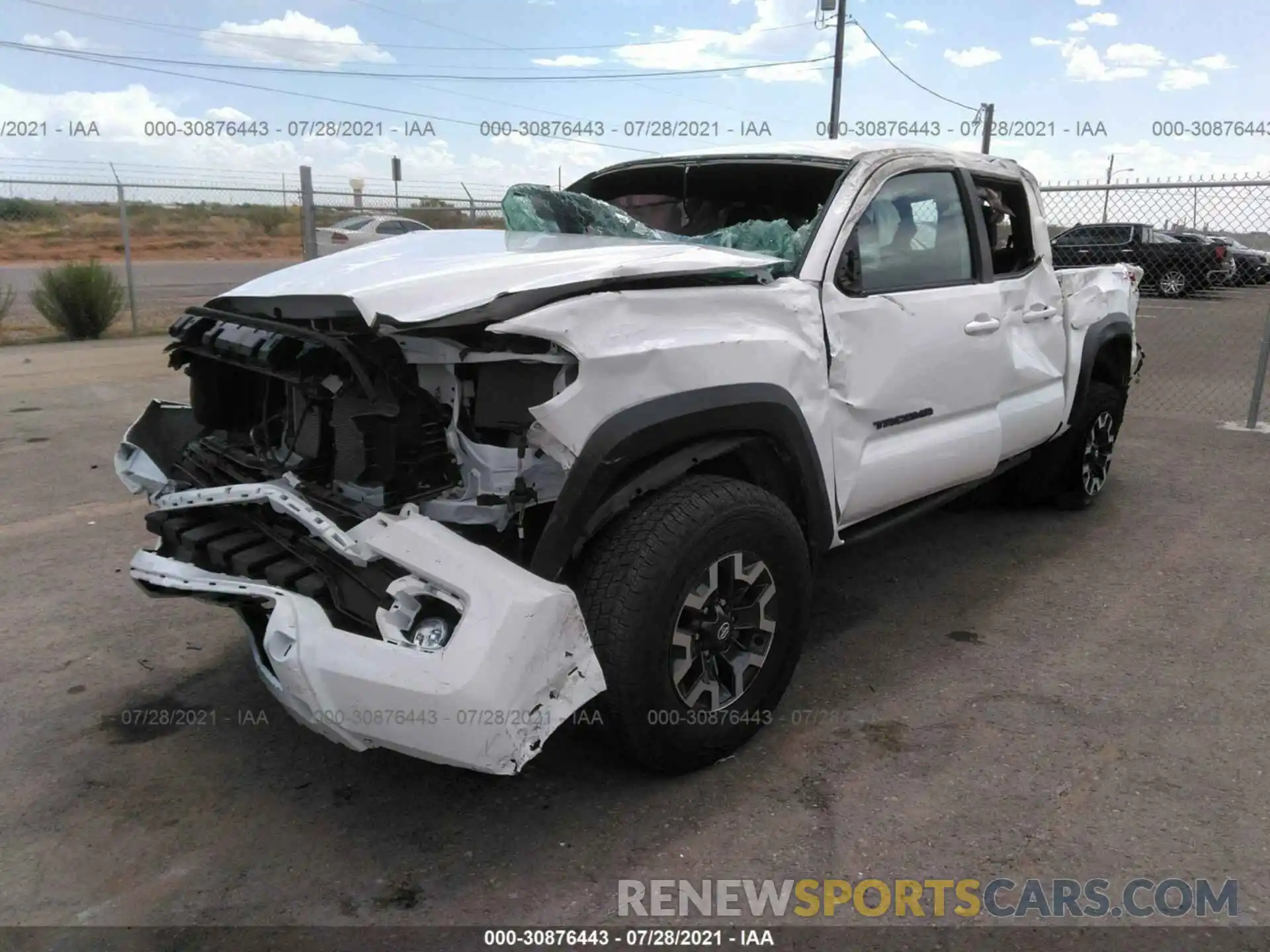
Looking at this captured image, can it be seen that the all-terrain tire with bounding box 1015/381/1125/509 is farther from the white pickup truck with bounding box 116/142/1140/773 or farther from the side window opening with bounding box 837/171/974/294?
the white pickup truck with bounding box 116/142/1140/773

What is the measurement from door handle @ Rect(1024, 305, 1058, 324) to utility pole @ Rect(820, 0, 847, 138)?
15.7 m

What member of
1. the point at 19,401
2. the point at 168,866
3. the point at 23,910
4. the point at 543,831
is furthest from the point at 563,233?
the point at 19,401

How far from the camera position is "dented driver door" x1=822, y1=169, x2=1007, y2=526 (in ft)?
11.3

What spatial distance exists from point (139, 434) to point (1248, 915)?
3837 mm

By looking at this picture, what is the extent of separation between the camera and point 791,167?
3967 mm

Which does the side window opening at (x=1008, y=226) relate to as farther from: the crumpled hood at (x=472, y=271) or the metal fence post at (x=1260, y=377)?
the metal fence post at (x=1260, y=377)

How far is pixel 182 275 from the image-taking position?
80.0 feet

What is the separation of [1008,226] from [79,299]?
11.9m

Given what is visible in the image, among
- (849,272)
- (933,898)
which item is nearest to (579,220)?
(849,272)

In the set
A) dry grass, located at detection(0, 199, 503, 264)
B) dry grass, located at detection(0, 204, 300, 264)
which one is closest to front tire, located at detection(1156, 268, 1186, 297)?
dry grass, located at detection(0, 199, 503, 264)

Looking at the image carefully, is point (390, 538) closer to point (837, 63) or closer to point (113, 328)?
point (113, 328)

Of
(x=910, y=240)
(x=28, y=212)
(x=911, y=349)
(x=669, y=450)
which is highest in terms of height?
(x=28, y=212)

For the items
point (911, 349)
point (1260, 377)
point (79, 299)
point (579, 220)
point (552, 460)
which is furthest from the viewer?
point (79, 299)

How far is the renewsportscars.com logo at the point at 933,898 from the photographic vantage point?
8.03 ft
